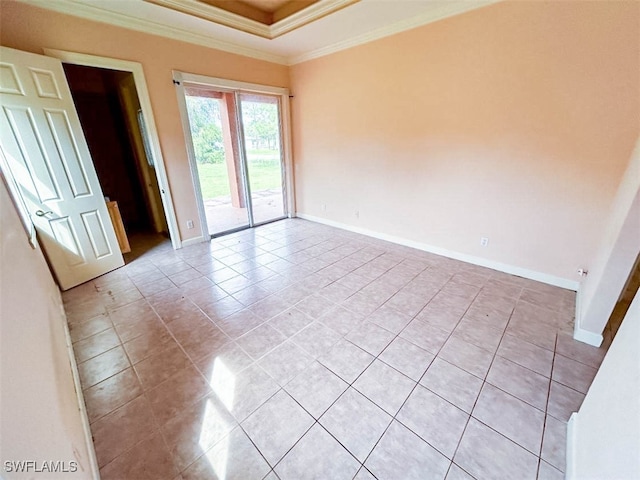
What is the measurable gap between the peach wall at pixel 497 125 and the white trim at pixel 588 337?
0.93m

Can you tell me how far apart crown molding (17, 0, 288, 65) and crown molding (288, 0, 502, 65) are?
0.85 m

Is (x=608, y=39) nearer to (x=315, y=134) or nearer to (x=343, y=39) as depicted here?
(x=343, y=39)

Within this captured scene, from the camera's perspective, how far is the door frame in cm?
341

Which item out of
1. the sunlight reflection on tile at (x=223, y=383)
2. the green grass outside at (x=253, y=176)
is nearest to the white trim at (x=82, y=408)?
the sunlight reflection on tile at (x=223, y=383)

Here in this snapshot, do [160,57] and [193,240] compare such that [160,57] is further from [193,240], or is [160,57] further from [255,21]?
[193,240]

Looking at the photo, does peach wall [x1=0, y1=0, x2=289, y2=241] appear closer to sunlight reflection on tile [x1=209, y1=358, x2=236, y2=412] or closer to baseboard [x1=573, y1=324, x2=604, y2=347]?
sunlight reflection on tile [x1=209, y1=358, x2=236, y2=412]

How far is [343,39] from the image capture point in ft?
11.7

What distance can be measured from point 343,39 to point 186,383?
4.26m

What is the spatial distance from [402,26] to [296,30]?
1.27m

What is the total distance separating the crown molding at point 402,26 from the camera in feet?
8.57

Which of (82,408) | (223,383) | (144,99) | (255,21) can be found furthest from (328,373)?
(255,21)

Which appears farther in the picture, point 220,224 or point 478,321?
point 220,224

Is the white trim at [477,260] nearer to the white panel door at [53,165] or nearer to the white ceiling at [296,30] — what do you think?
the white ceiling at [296,30]

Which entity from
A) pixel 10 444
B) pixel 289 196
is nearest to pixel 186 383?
pixel 10 444
